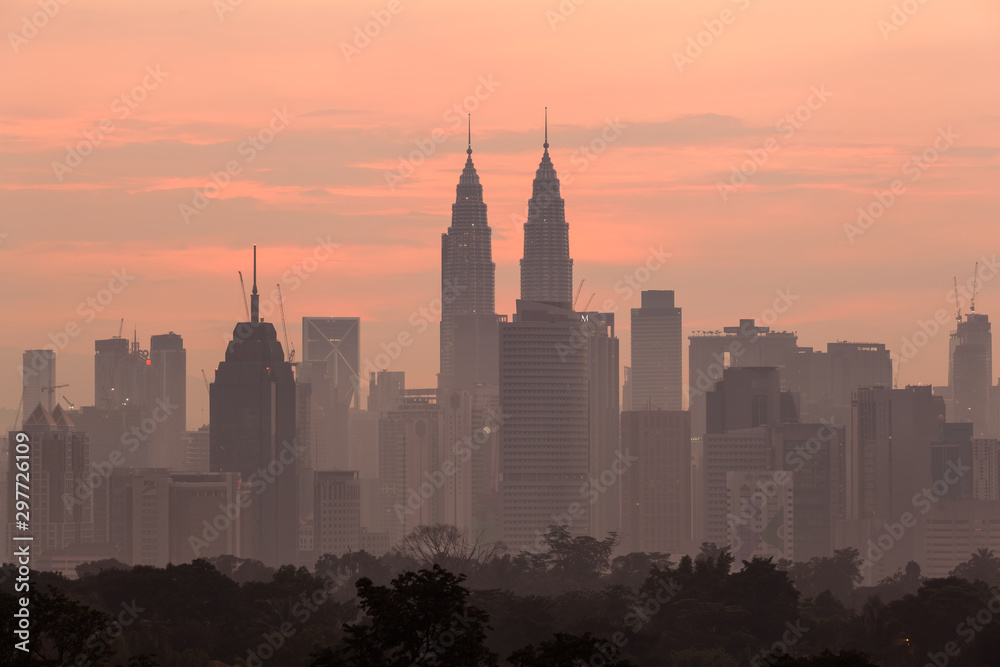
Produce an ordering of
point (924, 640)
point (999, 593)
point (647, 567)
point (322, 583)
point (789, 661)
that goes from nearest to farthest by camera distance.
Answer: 1. point (789, 661)
2. point (924, 640)
3. point (999, 593)
4. point (322, 583)
5. point (647, 567)

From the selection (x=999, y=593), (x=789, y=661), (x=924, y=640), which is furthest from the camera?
(x=999, y=593)

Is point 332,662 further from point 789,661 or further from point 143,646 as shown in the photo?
point 143,646

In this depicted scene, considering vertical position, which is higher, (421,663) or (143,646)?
(421,663)

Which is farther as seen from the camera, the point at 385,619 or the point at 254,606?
the point at 254,606

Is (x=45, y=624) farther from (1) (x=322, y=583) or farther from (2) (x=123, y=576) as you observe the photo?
(1) (x=322, y=583)

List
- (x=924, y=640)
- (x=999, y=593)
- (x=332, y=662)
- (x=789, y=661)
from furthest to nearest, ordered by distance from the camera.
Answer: (x=999, y=593), (x=924, y=640), (x=789, y=661), (x=332, y=662)

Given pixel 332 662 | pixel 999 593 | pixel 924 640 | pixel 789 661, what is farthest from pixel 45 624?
pixel 999 593

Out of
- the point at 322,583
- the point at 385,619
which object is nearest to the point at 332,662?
the point at 385,619

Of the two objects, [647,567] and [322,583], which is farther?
[647,567]

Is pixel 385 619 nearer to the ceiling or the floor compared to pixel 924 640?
nearer to the ceiling
